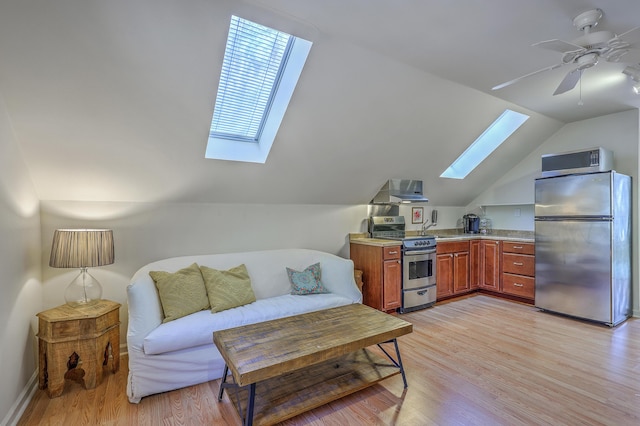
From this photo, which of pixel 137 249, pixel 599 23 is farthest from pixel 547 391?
pixel 137 249

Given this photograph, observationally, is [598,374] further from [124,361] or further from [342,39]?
[124,361]

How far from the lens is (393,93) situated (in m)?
2.95

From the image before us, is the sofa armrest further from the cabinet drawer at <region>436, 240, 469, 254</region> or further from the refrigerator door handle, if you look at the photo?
the refrigerator door handle

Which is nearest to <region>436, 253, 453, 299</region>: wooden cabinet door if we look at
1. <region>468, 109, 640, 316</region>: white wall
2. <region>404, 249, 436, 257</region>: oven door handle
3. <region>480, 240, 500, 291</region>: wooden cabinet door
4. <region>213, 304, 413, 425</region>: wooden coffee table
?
<region>404, 249, 436, 257</region>: oven door handle

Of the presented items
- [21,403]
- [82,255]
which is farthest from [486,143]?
[21,403]

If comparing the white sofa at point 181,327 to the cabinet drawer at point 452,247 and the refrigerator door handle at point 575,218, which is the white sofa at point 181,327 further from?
the refrigerator door handle at point 575,218

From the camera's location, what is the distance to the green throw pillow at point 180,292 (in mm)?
2525

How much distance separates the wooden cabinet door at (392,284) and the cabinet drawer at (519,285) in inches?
69.9

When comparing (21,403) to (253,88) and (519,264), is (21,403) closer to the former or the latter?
(253,88)

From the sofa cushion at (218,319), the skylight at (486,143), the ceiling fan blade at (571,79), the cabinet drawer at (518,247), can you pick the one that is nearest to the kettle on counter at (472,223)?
the cabinet drawer at (518,247)

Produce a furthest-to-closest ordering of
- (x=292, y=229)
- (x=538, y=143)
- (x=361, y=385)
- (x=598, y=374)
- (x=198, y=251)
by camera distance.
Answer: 1. (x=538, y=143)
2. (x=292, y=229)
3. (x=198, y=251)
4. (x=598, y=374)
5. (x=361, y=385)

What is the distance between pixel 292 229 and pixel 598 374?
10.4 feet

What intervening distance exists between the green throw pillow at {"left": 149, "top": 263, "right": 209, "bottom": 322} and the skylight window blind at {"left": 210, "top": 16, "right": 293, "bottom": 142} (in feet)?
4.52

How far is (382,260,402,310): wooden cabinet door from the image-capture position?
3.84 m
